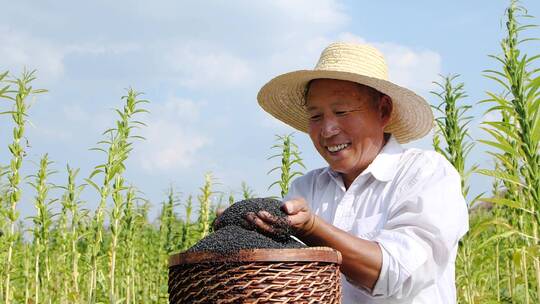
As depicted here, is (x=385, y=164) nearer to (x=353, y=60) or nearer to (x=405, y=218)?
(x=405, y=218)

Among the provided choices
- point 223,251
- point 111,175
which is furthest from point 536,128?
point 111,175

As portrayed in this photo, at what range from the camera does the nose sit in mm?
2848

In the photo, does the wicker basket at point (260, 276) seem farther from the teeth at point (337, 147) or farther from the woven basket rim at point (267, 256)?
the teeth at point (337, 147)

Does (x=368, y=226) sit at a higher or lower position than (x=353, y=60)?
lower

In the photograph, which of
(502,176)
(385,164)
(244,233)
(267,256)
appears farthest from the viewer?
(502,176)

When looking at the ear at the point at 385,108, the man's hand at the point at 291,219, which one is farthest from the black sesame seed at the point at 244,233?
the ear at the point at 385,108

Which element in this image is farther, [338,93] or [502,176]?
[502,176]

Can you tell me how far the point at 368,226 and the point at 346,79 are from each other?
615mm

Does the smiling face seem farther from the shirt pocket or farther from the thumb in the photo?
the thumb

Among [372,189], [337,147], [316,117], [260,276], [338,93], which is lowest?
[260,276]

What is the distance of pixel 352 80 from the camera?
2979 millimetres

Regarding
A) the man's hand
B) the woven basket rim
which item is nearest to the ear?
the man's hand

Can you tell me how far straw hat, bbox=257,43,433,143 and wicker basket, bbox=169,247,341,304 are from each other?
3.57 ft

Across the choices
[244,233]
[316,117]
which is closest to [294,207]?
[244,233]
